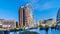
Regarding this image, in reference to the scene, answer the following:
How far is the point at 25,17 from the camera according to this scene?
2.44 meters

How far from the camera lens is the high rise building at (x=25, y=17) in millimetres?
2422

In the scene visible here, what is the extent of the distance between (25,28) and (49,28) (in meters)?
0.35

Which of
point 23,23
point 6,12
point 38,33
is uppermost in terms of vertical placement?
point 6,12

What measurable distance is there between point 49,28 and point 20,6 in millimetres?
533

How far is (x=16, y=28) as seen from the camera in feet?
7.91

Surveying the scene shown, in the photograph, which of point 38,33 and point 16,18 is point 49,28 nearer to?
point 38,33

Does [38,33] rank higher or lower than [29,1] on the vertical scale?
lower

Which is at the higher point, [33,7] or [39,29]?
[33,7]

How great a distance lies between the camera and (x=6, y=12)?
7.97 ft

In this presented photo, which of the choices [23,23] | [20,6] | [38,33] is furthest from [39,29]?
[20,6]

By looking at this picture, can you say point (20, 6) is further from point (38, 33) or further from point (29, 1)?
point (38, 33)

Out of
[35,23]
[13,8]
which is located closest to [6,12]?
[13,8]

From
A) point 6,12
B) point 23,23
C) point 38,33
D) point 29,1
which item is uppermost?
point 29,1

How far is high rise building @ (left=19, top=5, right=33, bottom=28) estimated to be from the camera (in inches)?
95.4
